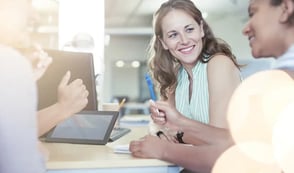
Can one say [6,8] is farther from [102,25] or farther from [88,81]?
[102,25]

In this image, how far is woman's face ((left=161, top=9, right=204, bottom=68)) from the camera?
90 cm

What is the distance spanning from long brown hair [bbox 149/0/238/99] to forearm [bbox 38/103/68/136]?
305 mm

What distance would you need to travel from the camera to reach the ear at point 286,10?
0.71m

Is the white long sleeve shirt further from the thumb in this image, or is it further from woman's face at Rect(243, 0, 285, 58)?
woman's face at Rect(243, 0, 285, 58)

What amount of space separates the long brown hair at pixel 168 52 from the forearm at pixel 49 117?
1.00ft

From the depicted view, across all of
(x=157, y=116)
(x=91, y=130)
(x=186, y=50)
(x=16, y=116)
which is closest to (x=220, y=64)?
(x=186, y=50)

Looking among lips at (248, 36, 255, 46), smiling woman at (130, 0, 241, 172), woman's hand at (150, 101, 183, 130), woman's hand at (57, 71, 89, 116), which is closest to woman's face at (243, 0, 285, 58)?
lips at (248, 36, 255, 46)

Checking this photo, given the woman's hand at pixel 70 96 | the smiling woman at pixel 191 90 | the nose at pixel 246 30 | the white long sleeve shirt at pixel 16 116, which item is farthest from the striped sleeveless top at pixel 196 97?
the white long sleeve shirt at pixel 16 116

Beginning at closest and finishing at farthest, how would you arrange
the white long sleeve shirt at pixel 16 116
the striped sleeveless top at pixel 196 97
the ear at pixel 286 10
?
the white long sleeve shirt at pixel 16 116 < the ear at pixel 286 10 < the striped sleeveless top at pixel 196 97

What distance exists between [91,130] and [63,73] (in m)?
0.17

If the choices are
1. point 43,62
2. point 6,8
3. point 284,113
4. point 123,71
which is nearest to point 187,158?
point 284,113

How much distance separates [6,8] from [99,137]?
0.42 m

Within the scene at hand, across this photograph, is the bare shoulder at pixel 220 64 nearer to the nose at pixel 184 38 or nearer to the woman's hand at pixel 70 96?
the nose at pixel 184 38

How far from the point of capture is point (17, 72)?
0.62 m
